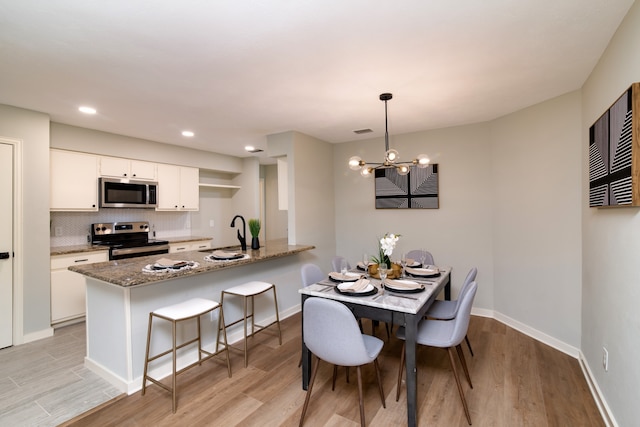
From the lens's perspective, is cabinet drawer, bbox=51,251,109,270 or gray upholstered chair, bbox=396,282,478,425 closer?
gray upholstered chair, bbox=396,282,478,425

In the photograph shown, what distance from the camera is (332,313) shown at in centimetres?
176

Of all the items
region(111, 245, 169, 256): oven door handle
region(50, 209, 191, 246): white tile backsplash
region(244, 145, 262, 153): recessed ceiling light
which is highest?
region(244, 145, 262, 153): recessed ceiling light

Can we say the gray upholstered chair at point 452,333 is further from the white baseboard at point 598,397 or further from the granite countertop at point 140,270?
the granite countertop at point 140,270

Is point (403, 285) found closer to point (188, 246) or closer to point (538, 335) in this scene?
point (538, 335)

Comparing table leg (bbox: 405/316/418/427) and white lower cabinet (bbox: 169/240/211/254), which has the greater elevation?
white lower cabinet (bbox: 169/240/211/254)

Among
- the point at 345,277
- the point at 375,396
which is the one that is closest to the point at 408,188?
the point at 345,277

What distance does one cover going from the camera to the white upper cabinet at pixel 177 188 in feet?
15.5

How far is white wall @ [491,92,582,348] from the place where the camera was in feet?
9.40

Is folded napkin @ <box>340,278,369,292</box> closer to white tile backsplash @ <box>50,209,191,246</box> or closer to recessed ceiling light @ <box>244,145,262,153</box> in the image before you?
recessed ceiling light @ <box>244,145,262,153</box>

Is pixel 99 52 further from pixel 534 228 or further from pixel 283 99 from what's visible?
pixel 534 228

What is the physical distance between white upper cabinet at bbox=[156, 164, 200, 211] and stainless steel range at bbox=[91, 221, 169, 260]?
17.9 inches

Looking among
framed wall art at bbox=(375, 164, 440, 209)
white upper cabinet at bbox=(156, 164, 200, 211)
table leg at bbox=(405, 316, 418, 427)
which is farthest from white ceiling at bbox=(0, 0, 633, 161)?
table leg at bbox=(405, 316, 418, 427)

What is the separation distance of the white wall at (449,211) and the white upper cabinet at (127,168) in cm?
311

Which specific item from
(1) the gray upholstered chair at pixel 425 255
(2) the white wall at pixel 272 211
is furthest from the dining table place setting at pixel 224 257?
(2) the white wall at pixel 272 211
